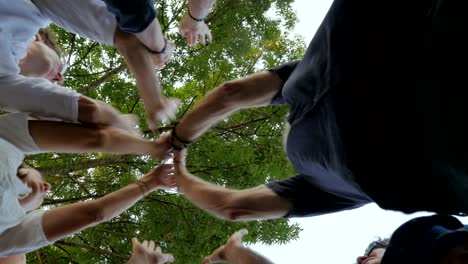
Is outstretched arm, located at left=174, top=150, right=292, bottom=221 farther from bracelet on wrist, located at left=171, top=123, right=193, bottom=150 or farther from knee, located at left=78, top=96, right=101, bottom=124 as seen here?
knee, located at left=78, top=96, right=101, bottom=124

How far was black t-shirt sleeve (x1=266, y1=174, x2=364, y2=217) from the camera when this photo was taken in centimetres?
192

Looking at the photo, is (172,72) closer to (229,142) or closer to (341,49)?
(229,142)

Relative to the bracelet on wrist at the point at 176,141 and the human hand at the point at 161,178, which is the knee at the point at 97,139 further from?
the human hand at the point at 161,178

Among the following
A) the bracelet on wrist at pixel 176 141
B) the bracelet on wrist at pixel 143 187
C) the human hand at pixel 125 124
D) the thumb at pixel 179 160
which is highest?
the human hand at pixel 125 124

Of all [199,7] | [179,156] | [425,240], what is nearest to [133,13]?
[199,7]

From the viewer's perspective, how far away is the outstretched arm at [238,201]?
1952 mm

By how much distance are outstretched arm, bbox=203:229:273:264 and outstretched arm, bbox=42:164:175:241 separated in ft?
1.59

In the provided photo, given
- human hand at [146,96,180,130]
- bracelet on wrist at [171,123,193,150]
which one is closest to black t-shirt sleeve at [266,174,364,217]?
bracelet on wrist at [171,123,193,150]

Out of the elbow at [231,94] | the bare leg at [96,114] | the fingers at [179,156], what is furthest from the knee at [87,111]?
the elbow at [231,94]

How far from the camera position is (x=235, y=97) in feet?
6.16

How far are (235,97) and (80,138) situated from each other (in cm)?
73

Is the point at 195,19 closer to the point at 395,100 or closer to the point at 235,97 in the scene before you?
the point at 235,97

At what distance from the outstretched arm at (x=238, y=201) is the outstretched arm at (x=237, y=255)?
204 millimetres

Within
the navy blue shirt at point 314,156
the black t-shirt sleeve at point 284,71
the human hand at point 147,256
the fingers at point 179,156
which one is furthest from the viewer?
the human hand at point 147,256
